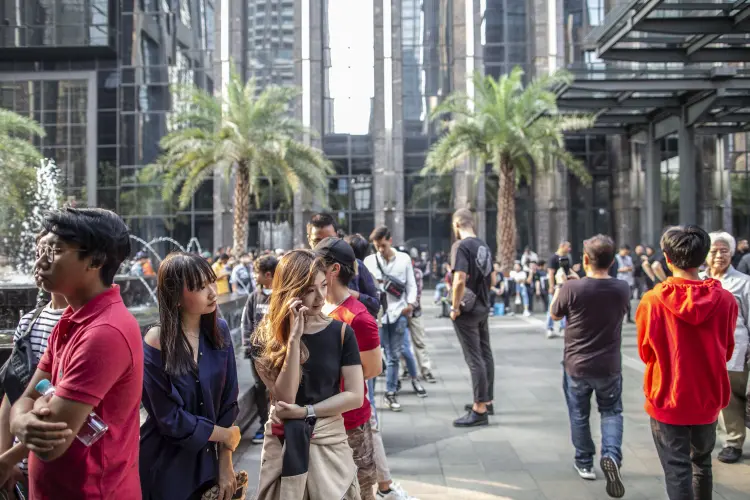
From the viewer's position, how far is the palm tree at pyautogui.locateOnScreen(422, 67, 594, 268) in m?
26.2

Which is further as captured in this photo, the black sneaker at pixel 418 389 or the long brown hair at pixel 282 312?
the black sneaker at pixel 418 389

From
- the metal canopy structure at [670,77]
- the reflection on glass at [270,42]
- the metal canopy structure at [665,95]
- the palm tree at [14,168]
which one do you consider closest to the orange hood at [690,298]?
the metal canopy structure at [670,77]

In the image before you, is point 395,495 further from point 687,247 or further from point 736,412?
point 736,412

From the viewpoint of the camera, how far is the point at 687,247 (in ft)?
14.6

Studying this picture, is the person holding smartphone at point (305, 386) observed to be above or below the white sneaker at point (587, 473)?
above

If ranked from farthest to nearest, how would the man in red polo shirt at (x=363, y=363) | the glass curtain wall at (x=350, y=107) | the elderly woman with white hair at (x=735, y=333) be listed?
1. the glass curtain wall at (x=350, y=107)
2. the elderly woman with white hair at (x=735, y=333)
3. the man in red polo shirt at (x=363, y=363)

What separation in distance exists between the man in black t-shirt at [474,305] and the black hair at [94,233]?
524 cm

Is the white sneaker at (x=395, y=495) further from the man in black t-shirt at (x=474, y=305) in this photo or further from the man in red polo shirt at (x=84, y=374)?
the man in red polo shirt at (x=84, y=374)

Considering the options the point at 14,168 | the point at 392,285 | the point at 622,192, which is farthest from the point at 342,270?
the point at 622,192

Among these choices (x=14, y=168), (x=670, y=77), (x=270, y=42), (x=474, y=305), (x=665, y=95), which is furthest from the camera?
(x=270, y=42)

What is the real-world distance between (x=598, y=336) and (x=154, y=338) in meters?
3.59

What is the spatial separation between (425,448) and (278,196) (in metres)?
29.0

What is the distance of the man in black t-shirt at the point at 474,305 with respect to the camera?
296 inches

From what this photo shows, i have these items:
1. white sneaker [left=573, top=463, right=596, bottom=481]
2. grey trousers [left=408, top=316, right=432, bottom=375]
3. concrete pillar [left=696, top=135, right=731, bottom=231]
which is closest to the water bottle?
white sneaker [left=573, top=463, right=596, bottom=481]
